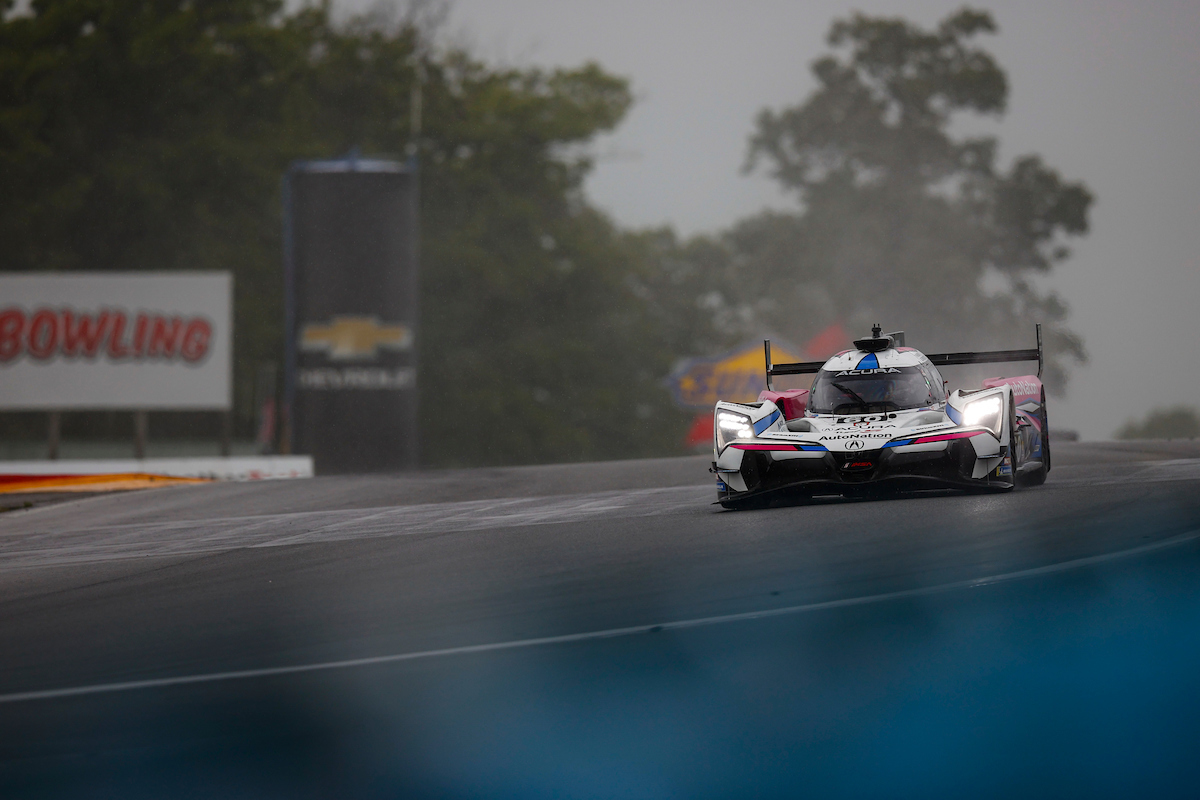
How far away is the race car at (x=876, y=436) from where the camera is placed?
1146 cm

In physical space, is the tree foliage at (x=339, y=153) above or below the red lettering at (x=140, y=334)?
above

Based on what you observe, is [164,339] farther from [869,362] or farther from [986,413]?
[986,413]

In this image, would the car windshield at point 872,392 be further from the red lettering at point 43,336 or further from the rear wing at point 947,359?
the red lettering at point 43,336

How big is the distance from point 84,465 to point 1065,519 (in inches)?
766

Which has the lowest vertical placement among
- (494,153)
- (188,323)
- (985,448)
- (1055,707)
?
(1055,707)

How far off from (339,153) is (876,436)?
37.5m

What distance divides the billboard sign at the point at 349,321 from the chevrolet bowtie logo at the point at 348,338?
0.02m

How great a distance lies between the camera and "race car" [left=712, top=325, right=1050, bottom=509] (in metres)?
11.5

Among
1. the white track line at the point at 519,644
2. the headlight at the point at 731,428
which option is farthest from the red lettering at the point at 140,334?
the white track line at the point at 519,644

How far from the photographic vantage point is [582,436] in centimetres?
4762

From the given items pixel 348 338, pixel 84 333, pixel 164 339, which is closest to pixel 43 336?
pixel 84 333

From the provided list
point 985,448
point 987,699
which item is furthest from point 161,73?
point 987,699

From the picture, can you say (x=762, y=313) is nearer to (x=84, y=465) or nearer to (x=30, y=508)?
(x=84, y=465)

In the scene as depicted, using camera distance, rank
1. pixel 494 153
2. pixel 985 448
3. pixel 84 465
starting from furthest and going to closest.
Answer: pixel 494 153, pixel 84 465, pixel 985 448
